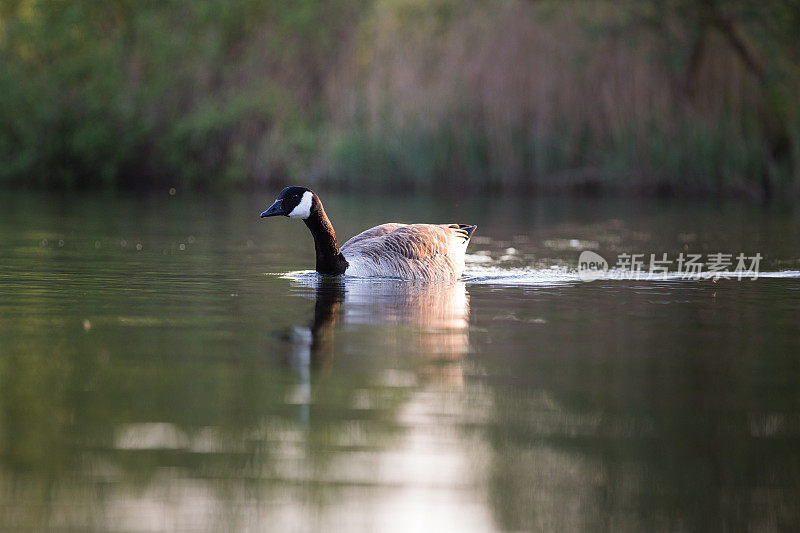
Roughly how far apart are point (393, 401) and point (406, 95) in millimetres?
24359

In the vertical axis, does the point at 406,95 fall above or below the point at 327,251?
above

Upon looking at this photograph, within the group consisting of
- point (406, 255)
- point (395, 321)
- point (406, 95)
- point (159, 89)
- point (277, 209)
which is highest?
point (159, 89)

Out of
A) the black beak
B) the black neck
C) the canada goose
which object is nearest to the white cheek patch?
the canada goose

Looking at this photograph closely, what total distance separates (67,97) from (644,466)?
1201 inches

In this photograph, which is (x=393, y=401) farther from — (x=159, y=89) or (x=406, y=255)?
(x=159, y=89)

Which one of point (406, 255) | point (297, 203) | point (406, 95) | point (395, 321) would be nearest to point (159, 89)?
point (406, 95)

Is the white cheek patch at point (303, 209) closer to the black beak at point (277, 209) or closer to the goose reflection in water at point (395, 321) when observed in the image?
the black beak at point (277, 209)

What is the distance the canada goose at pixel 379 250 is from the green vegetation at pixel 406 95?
1539 cm

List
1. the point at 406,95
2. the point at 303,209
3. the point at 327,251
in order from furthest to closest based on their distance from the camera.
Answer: the point at 406,95, the point at 303,209, the point at 327,251

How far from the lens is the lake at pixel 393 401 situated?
4816 millimetres

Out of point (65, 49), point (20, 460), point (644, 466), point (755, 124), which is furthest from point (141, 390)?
point (65, 49)

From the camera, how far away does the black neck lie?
12.6 meters

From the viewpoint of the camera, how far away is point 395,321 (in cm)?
965

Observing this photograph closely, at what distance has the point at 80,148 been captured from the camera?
3288cm
